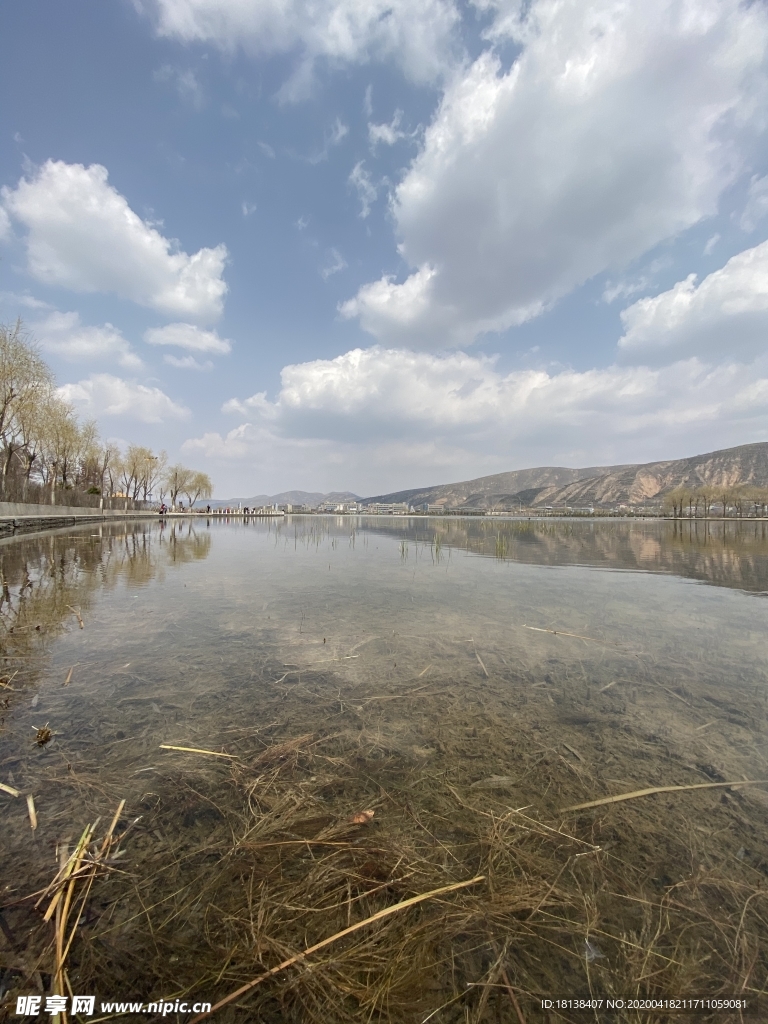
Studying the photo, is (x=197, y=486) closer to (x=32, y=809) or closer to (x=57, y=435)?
(x=57, y=435)

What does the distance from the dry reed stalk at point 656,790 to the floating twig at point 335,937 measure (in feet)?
3.53

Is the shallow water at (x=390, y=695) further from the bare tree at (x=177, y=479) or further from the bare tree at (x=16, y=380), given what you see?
the bare tree at (x=177, y=479)

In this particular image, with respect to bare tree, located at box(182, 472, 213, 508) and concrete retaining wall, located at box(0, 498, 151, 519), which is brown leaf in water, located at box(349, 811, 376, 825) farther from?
bare tree, located at box(182, 472, 213, 508)

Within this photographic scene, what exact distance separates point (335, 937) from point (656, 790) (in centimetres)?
260

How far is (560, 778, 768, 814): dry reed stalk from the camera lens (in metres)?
2.82

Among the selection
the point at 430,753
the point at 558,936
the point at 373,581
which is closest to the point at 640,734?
the point at 430,753

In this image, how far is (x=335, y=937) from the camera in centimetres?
186

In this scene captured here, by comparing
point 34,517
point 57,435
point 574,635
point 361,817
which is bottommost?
point 574,635

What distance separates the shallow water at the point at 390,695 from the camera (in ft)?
9.44

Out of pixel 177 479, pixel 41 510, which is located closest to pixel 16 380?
pixel 41 510

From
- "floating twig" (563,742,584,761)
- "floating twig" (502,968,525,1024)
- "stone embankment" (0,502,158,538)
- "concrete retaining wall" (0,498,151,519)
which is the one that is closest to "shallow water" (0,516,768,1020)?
"floating twig" (563,742,584,761)

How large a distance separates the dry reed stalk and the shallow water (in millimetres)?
60

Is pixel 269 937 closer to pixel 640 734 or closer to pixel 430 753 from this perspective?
pixel 430 753

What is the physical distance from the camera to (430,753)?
11.2ft
